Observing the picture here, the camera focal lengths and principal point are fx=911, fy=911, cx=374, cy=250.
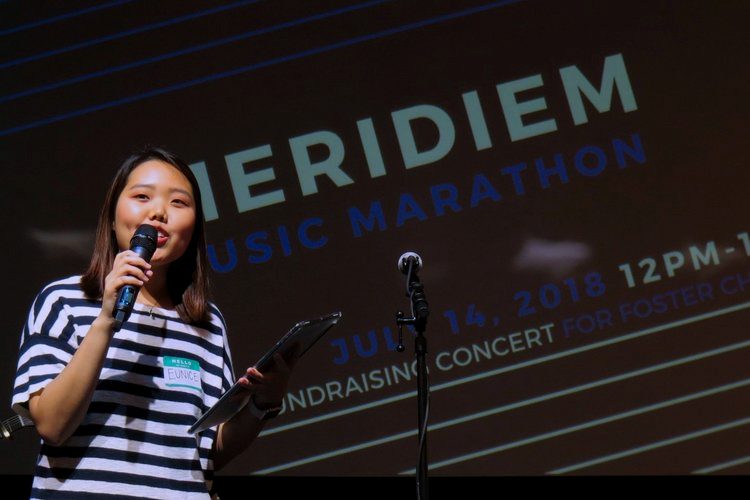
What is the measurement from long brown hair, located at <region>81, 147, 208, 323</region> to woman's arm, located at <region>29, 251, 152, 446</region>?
20cm

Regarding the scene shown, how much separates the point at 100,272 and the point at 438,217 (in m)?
1.83

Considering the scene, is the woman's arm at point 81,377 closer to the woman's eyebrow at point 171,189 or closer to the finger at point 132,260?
the finger at point 132,260

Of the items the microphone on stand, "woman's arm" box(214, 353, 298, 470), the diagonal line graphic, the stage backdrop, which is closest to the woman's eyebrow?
"woman's arm" box(214, 353, 298, 470)

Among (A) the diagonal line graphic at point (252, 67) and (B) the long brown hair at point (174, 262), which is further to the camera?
(A) the diagonal line graphic at point (252, 67)

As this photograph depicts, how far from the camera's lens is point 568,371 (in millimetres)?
3256

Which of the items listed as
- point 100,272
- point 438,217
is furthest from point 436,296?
point 100,272

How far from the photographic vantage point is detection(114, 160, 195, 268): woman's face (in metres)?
1.64

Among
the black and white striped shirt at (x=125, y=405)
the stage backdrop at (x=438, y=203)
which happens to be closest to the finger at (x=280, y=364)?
the black and white striped shirt at (x=125, y=405)

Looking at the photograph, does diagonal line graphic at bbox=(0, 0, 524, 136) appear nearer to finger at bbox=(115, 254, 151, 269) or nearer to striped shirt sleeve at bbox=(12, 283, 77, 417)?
striped shirt sleeve at bbox=(12, 283, 77, 417)

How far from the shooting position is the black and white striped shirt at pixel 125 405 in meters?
1.46

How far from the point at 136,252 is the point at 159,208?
0.20 meters

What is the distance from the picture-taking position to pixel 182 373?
64.1 inches

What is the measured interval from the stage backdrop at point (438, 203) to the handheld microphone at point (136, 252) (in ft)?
5.46

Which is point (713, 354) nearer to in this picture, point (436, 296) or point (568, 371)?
point (568, 371)
